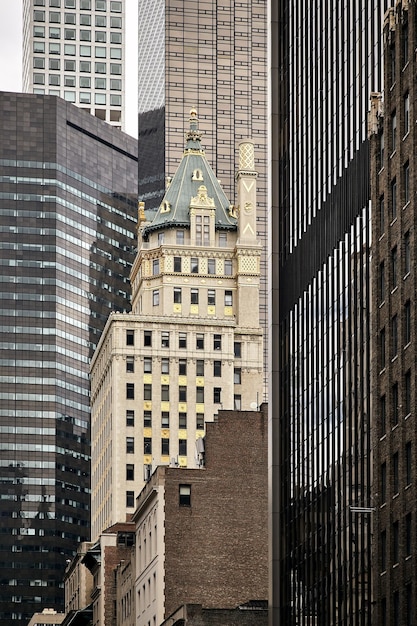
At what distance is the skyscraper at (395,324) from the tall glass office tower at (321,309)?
319cm

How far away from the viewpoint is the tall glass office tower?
313 ft

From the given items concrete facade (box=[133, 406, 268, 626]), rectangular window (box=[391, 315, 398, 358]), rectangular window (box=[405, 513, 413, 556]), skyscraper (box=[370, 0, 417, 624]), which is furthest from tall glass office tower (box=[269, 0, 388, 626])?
concrete facade (box=[133, 406, 268, 626])

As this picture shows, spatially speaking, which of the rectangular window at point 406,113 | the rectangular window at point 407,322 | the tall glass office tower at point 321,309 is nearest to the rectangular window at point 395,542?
the tall glass office tower at point 321,309

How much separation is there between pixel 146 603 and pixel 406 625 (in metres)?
66.5

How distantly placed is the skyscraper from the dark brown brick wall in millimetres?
52599

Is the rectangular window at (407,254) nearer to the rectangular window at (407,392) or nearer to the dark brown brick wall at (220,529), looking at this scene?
the rectangular window at (407,392)

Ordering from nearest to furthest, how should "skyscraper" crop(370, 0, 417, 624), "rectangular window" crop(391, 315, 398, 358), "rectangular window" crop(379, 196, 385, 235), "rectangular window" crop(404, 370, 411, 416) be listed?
"skyscraper" crop(370, 0, 417, 624) → "rectangular window" crop(404, 370, 411, 416) → "rectangular window" crop(391, 315, 398, 358) → "rectangular window" crop(379, 196, 385, 235)

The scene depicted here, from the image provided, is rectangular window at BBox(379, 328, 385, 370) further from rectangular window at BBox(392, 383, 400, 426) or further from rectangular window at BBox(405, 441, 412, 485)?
rectangular window at BBox(405, 441, 412, 485)

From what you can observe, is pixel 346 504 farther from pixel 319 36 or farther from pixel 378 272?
pixel 319 36

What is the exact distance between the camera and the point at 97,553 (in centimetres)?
18600

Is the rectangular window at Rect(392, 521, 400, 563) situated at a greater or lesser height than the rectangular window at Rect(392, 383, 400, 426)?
lesser

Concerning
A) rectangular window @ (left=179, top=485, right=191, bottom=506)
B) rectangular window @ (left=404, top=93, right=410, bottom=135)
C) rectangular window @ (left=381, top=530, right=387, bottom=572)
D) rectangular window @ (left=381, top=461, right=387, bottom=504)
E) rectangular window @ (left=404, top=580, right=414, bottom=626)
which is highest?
rectangular window @ (left=404, top=93, right=410, bottom=135)

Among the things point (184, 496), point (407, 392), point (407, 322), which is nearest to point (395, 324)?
point (407, 322)

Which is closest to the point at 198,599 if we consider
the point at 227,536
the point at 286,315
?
the point at 227,536
